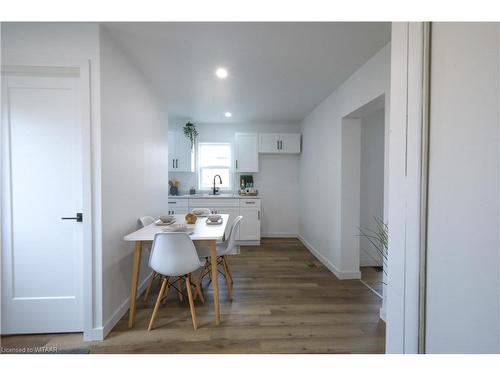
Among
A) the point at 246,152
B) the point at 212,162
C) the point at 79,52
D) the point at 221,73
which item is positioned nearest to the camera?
the point at 79,52

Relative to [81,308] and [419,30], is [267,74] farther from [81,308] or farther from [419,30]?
[81,308]

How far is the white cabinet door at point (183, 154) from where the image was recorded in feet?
15.8

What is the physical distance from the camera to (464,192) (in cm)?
78

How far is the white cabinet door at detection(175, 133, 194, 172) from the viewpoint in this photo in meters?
4.81

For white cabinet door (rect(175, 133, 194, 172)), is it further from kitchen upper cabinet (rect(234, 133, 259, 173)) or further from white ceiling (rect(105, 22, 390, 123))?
white ceiling (rect(105, 22, 390, 123))

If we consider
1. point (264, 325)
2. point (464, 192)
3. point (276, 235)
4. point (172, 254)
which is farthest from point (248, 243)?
point (464, 192)

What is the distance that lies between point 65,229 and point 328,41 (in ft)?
9.13

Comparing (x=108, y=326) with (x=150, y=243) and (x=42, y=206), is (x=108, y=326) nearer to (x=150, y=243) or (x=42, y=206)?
(x=150, y=243)

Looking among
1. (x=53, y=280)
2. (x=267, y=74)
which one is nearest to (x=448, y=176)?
(x=267, y=74)

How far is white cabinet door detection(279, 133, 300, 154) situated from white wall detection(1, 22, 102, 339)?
3699 millimetres

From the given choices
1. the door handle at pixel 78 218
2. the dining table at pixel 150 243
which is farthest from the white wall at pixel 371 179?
the door handle at pixel 78 218

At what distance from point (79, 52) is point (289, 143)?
387 centimetres

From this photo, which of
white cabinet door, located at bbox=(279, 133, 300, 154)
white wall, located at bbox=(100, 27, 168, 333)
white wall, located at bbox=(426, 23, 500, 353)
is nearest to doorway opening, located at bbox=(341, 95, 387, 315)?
white wall, located at bbox=(426, 23, 500, 353)

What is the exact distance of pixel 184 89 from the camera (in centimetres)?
316
